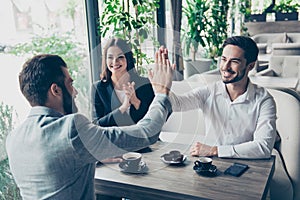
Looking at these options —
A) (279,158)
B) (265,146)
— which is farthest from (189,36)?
Result: (265,146)

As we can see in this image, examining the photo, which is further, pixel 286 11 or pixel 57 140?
pixel 286 11

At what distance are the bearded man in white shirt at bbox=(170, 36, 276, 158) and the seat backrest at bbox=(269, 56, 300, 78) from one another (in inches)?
94.6

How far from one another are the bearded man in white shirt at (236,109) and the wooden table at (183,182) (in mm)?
69

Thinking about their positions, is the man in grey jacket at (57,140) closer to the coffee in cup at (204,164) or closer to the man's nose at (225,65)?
the coffee in cup at (204,164)

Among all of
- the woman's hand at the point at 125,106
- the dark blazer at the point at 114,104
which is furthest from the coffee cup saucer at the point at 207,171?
the woman's hand at the point at 125,106

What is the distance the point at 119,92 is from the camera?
1650 millimetres

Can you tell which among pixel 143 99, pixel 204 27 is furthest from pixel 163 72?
pixel 204 27

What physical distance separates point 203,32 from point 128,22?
1863 millimetres

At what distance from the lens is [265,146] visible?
1.52m

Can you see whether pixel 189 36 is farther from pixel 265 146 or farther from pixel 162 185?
pixel 162 185

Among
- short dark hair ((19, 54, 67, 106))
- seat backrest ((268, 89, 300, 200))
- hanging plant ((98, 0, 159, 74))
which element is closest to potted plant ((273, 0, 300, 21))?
hanging plant ((98, 0, 159, 74))

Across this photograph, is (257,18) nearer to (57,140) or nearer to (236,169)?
(236,169)

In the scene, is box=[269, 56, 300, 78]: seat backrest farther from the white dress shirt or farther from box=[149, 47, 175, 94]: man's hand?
box=[149, 47, 175, 94]: man's hand

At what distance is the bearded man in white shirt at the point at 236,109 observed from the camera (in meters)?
1.55
